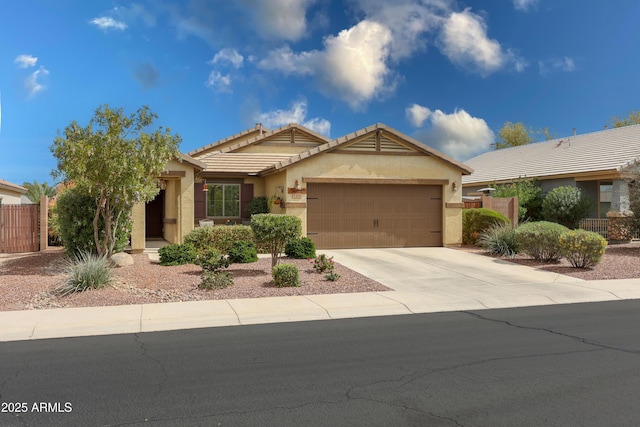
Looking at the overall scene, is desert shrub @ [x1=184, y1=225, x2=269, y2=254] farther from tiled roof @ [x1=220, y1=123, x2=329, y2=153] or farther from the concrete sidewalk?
tiled roof @ [x1=220, y1=123, x2=329, y2=153]

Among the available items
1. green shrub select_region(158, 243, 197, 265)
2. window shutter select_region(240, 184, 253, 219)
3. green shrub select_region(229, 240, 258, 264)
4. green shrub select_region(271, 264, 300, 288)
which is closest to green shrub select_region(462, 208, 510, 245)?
window shutter select_region(240, 184, 253, 219)

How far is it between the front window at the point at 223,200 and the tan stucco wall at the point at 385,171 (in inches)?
164

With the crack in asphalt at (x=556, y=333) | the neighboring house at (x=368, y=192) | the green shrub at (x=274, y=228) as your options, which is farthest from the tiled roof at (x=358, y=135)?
the crack in asphalt at (x=556, y=333)

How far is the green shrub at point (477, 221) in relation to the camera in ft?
65.0

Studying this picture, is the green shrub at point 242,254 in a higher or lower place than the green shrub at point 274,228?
lower

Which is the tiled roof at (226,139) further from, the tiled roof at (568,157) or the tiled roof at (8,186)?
the tiled roof at (568,157)

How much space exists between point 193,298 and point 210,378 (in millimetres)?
4655

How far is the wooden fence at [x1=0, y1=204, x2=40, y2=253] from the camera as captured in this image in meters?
18.2

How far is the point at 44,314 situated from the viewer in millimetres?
8570

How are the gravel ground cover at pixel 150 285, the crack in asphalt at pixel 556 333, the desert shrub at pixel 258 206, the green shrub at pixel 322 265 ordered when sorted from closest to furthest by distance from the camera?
the crack in asphalt at pixel 556 333
the gravel ground cover at pixel 150 285
the green shrub at pixel 322 265
the desert shrub at pixel 258 206

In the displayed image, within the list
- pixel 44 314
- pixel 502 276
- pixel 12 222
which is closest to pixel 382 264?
pixel 502 276

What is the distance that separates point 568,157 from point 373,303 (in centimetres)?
2142

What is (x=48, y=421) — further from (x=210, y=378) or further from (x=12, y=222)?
(x=12, y=222)

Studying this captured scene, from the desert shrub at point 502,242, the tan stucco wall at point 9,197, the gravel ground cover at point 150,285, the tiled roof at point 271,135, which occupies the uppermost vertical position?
the tiled roof at point 271,135
